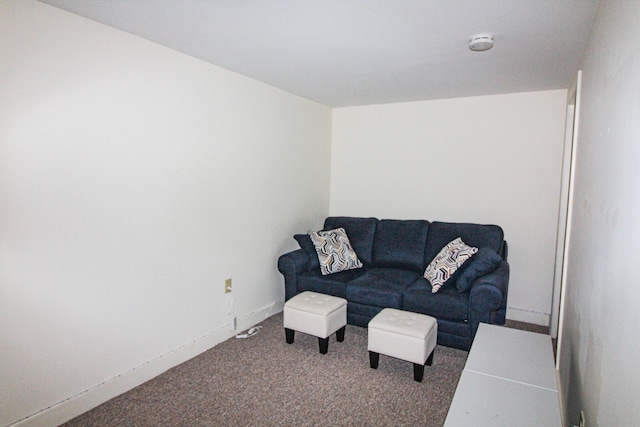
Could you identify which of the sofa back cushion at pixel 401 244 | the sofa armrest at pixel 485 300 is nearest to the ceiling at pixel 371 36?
the sofa back cushion at pixel 401 244

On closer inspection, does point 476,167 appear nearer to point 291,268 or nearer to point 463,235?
point 463,235

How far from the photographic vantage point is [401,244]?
413 cm

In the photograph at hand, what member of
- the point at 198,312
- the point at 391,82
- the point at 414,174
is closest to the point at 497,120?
the point at 414,174

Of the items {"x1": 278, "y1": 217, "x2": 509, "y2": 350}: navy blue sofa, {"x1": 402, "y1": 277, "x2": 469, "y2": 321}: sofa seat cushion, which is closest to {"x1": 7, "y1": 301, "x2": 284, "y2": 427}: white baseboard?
{"x1": 278, "y1": 217, "x2": 509, "y2": 350}: navy blue sofa

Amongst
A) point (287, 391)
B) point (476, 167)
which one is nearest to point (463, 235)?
point (476, 167)

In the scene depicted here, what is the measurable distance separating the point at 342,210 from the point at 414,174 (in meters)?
1.04

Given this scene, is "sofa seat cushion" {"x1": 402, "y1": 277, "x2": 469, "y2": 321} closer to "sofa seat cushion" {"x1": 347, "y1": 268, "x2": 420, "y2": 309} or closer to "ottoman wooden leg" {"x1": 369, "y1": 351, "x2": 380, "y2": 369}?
"sofa seat cushion" {"x1": 347, "y1": 268, "x2": 420, "y2": 309}

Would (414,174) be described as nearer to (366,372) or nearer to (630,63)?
(366,372)

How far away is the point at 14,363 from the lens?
80.4 inches

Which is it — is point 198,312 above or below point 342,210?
below

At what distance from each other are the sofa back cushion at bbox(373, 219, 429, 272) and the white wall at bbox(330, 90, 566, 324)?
35 centimetres

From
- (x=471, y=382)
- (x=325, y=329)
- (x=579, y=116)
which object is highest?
(x=579, y=116)

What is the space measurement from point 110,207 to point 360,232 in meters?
2.63

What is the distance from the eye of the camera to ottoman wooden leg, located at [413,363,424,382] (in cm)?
271
